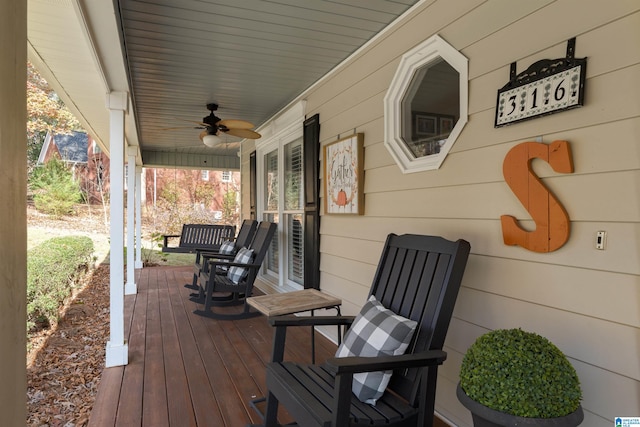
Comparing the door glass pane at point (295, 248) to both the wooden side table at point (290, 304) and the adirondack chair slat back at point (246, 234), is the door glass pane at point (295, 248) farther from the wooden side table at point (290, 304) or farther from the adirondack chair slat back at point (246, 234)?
the wooden side table at point (290, 304)

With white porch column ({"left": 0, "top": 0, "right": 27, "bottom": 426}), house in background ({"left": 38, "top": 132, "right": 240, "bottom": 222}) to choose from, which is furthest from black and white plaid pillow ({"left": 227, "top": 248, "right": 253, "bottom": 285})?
house in background ({"left": 38, "top": 132, "right": 240, "bottom": 222})

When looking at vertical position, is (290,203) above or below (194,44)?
below

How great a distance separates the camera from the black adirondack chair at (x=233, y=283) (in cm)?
414

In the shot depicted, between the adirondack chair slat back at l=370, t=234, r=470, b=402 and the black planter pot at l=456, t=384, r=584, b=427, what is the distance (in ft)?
1.00

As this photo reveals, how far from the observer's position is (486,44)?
191 centimetres

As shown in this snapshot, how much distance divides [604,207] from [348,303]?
2129 millimetres

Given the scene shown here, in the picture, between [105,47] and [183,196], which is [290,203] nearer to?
[105,47]

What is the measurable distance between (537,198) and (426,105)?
102 cm

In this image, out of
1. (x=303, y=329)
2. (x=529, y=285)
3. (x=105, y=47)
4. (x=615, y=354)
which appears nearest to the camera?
(x=615, y=354)

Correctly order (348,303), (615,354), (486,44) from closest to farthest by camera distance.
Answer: (615,354) < (486,44) < (348,303)

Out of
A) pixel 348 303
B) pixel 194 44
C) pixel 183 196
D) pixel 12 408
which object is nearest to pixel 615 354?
pixel 12 408

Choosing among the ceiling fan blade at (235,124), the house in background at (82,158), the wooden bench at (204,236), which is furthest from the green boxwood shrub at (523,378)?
the house in background at (82,158)

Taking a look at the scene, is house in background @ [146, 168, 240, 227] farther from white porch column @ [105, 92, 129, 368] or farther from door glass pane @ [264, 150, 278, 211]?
white porch column @ [105, 92, 129, 368]

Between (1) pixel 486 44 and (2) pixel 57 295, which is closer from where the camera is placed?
(1) pixel 486 44
